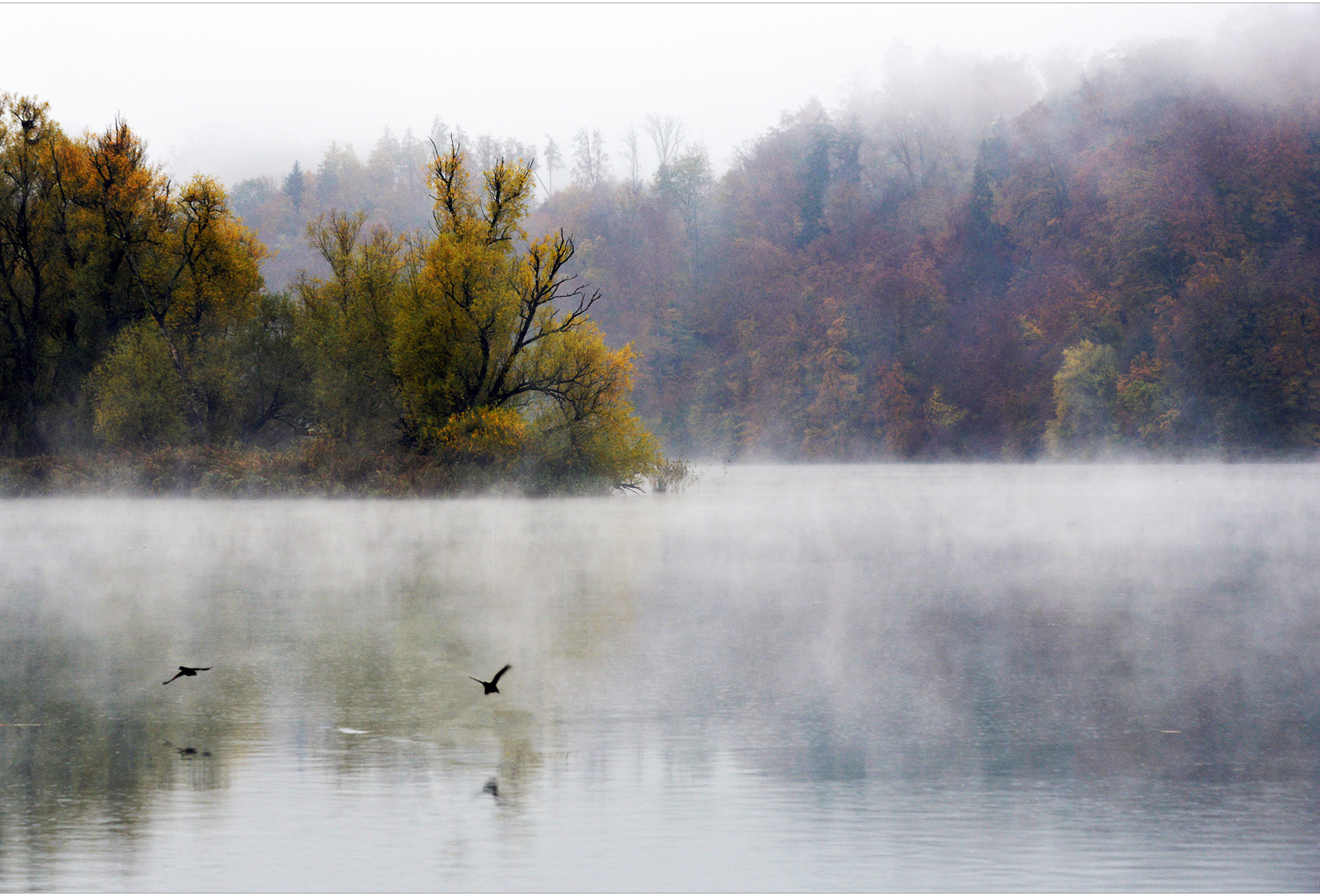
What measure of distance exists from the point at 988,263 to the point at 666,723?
2993 inches

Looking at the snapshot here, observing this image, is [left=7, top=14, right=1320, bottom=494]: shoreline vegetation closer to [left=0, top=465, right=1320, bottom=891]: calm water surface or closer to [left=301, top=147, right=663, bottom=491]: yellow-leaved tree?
[left=301, top=147, right=663, bottom=491]: yellow-leaved tree

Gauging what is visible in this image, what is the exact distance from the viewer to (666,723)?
26.7 feet

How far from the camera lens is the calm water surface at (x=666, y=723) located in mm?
5695

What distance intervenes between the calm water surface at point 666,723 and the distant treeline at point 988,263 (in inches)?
1852

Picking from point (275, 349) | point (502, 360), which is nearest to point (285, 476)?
point (275, 349)

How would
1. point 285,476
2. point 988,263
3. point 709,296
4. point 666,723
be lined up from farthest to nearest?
point 709,296
point 988,263
point 285,476
point 666,723

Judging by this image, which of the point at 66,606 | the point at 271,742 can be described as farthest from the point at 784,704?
the point at 66,606

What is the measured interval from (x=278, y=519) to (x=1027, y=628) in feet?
66.5

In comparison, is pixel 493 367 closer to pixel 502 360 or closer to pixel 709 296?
pixel 502 360

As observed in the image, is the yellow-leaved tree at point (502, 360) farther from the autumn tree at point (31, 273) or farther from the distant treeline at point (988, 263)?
the distant treeline at point (988, 263)

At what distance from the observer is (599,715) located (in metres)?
8.41

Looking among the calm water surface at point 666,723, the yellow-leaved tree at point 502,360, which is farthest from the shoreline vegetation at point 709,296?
the calm water surface at point 666,723

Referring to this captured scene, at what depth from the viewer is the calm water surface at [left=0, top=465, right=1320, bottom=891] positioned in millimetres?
5695

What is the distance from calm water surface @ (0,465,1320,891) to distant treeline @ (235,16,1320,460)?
4704cm
